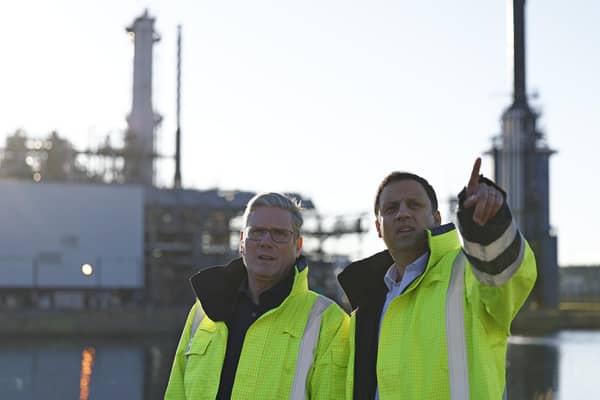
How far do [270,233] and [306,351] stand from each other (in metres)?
0.59

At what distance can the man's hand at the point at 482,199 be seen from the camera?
3084 mm

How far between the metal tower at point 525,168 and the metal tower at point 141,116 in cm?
1916

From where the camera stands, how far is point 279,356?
13.0 feet

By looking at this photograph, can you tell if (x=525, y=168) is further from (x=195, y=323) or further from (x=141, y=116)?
(x=195, y=323)

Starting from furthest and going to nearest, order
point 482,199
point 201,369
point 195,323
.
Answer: point 195,323, point 201,369, point 482,199

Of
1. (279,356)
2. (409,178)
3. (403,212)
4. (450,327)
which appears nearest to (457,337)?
(450,327)

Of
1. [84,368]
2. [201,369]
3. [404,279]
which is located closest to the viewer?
[404,279]

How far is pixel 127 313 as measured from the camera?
3741 centimetres

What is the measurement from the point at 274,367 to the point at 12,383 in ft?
56.9

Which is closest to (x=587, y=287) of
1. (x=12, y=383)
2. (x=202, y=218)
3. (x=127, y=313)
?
(x=202, y=218)

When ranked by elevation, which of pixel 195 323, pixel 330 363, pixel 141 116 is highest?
pixel 141 116

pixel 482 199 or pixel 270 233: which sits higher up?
pixel 482 199

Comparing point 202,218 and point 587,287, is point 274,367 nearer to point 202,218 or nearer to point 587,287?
point 202,218

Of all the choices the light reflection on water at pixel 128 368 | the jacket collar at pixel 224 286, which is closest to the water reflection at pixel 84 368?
the light reflection on water at pixel 128 368
